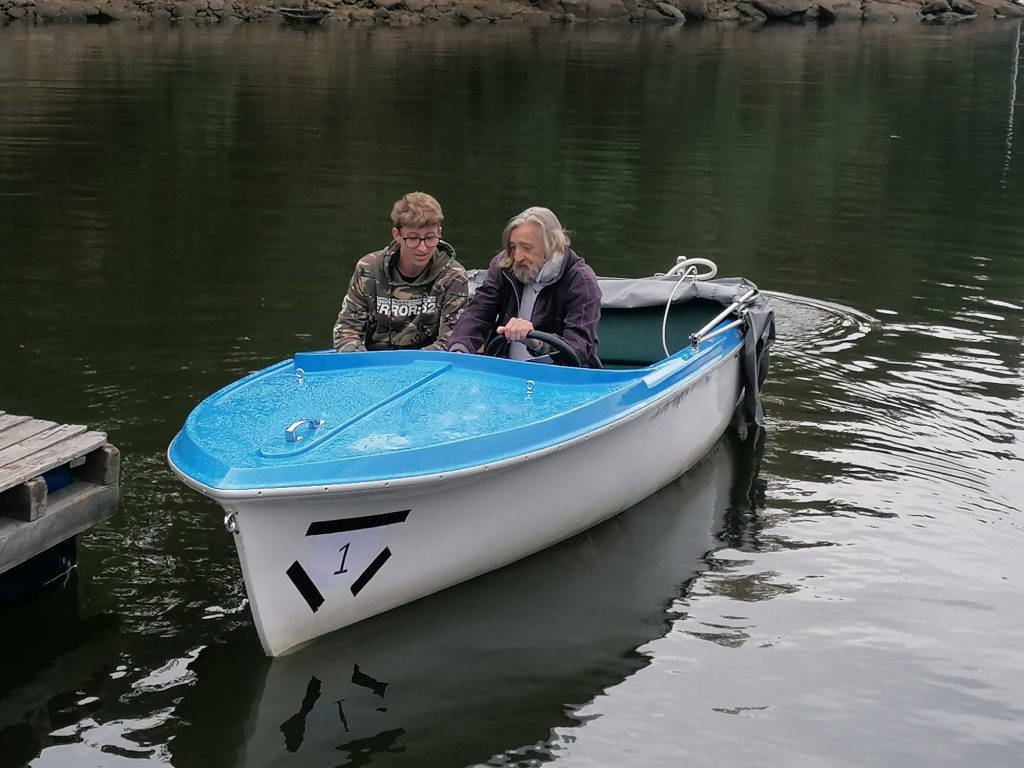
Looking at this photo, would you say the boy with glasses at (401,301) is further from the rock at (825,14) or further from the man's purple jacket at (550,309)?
the rock at (825,14)

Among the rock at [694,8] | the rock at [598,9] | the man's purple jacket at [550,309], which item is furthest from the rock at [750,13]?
the man's purple jacket at [550,309]

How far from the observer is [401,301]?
7445 millimetres

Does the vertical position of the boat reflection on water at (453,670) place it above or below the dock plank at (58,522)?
below

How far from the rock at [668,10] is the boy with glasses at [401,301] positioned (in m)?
57.7

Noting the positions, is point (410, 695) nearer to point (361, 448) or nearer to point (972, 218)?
point (361, 448)

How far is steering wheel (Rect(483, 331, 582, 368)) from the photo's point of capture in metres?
6.86

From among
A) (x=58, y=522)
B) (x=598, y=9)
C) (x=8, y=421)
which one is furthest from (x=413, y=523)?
(x=598, y=9)

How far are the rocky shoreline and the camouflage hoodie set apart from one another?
136ft

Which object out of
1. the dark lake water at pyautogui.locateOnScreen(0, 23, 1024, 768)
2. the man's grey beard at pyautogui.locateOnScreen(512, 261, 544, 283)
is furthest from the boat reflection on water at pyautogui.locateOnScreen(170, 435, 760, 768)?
the man's grey beard at pyautogui.locateOnScreen(512, 261, 544, 283)

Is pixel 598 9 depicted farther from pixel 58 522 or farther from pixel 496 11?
pixel 58 522

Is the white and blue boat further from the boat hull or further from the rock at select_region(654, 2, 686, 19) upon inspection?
the rock at select_region(654, 2, 686, 19)

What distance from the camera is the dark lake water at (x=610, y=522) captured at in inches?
214

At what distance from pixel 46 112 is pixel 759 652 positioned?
68.0 ft

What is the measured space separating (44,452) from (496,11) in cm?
5583
